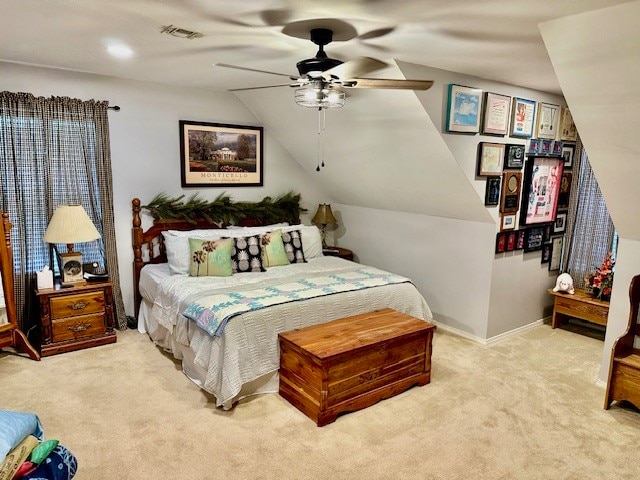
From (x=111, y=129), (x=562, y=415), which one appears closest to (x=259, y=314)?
(x=562, y=415)

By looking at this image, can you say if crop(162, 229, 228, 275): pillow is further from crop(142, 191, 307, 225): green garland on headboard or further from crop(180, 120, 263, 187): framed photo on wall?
crop(180, 120, 263, 187): framed photo on wall

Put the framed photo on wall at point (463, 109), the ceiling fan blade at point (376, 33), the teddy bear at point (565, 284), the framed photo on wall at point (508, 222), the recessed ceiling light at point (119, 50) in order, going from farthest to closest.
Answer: the teddy bear at point (565, 284), the framed photo on wall at point (508, 222), the framed photo on wall at point (463, 109), the recessed ceiling light at point (119, 50), the ceiling fan blade at point (376, 33)

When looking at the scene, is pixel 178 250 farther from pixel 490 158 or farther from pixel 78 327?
pixel 490 158

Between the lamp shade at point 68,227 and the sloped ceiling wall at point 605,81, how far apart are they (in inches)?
139

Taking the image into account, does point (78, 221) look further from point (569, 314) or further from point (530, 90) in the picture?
point (569, 314)

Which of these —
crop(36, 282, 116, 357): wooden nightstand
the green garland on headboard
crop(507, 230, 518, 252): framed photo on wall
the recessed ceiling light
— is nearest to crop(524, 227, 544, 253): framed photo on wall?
crop(507, 230, 518, 252): framed photo on wall

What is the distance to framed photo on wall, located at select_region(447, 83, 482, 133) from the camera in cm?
338

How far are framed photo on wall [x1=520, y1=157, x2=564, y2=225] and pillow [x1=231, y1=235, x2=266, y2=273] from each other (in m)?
2.54

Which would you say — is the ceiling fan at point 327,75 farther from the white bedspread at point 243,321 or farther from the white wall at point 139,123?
the white wall at point 139,123

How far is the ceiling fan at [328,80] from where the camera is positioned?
89.0 inches

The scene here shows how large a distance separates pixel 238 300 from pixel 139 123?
7.30 feet

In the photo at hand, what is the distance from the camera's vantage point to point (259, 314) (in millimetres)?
3010

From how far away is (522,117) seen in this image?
12.9 ft

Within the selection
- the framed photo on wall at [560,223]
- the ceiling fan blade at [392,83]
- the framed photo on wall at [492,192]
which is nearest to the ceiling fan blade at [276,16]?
the ceiling fan blade at [392,83]
